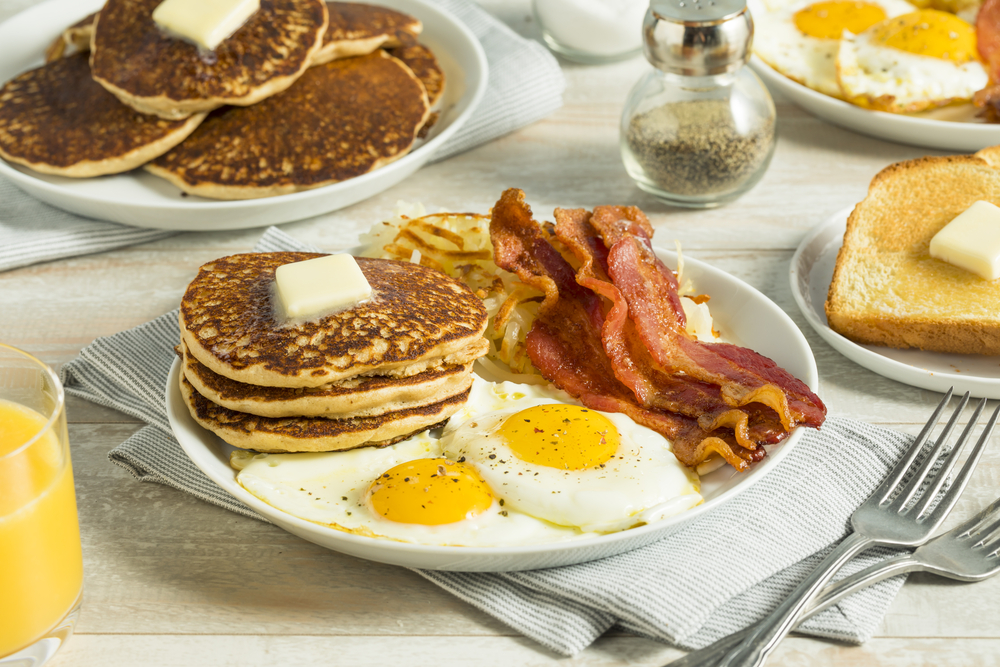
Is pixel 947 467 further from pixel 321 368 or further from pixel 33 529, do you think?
pixel 33 529

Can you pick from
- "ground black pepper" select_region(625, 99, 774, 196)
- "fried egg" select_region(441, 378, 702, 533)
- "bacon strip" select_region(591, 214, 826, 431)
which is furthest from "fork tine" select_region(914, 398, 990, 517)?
"ground black pepper" select_region(625, 99, 774, 196)

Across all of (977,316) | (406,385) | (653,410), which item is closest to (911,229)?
(977,316)

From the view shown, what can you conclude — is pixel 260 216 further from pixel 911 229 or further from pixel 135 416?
pixel 911 229

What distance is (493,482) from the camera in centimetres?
181

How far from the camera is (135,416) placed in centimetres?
234

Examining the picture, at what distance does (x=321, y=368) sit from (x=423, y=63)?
6.76 ft

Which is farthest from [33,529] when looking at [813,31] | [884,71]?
[813,31]

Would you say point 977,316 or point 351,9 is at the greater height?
point 351,9

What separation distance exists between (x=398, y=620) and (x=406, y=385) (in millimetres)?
460

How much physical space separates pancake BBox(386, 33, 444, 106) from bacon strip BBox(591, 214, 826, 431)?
1247mm

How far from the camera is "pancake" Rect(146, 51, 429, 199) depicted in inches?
114

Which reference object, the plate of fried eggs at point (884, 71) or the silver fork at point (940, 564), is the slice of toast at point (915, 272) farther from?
the silver fork at point (940, 564)

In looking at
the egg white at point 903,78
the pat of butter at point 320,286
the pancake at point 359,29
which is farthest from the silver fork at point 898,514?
the pancake at point 359,29

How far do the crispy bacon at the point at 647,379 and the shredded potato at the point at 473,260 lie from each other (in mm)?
174
